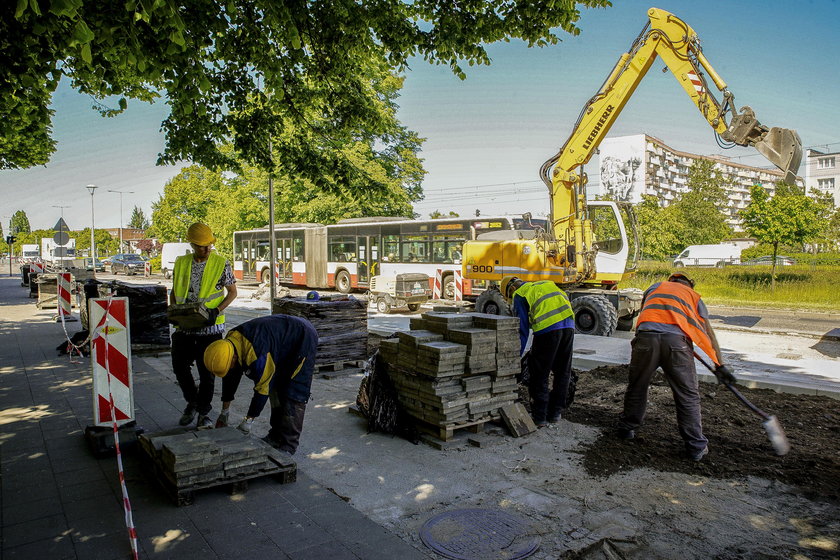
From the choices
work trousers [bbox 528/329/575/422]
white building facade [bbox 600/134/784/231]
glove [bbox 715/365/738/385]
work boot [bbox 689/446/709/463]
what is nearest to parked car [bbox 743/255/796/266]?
work trousers [bbox 528/329/575/422]

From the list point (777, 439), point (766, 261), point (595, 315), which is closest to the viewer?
point (777, 439)

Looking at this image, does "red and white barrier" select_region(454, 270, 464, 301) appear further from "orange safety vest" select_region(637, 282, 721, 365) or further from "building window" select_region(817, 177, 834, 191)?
"building window" select_region(817, 177, 834, 191)

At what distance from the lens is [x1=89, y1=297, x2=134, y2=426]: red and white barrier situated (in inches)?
197

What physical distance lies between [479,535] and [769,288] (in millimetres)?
24188

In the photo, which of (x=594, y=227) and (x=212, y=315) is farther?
(x=594, y=227)

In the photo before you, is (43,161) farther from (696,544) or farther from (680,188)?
(680,188)

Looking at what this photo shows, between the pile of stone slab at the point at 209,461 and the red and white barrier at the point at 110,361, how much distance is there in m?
0.74

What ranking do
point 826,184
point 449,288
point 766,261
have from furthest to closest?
point 826,184 < point 766,261 < point 449,288

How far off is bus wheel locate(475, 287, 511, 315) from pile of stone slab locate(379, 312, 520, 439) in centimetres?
755

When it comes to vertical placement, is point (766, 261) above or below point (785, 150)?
below

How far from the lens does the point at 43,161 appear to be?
1803cm

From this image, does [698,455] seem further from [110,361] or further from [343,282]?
[343,282]

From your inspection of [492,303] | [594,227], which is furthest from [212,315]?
[594,227]

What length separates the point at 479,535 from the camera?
3.71 meters
